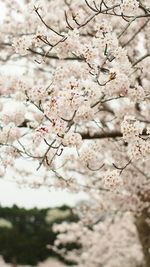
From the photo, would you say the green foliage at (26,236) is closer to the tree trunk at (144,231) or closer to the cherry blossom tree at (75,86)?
the tree trunk at (144,231)

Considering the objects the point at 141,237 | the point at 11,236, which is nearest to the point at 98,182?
the point at 141,237

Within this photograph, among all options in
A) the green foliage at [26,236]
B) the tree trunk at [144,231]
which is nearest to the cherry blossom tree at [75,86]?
the tree trunk at [144,231]

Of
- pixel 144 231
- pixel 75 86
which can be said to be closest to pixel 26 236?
pixel 144 231

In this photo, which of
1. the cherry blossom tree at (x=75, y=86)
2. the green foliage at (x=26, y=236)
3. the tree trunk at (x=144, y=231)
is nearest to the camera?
the cherry blossom tree at (x=75, y=86)

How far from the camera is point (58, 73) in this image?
424 cm

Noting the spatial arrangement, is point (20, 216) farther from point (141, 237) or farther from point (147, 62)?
point (147, 62)

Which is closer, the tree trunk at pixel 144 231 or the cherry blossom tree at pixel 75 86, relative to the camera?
the cherry blossom tree at pixel 75 86

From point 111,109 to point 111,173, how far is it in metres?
6.13

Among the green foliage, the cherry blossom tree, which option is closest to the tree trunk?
the cherry blossom tree

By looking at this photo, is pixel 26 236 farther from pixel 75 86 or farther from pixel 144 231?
pixel 75 86

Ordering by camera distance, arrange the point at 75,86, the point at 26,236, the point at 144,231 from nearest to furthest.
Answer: the point at 75,86 → the point at 144,231 → the point at 26,236

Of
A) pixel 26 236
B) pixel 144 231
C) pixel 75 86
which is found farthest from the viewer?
pixel 26 236

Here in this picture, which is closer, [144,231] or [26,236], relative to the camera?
[144,231]

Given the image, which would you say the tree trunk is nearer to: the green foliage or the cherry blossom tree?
the cherry blossom tree
